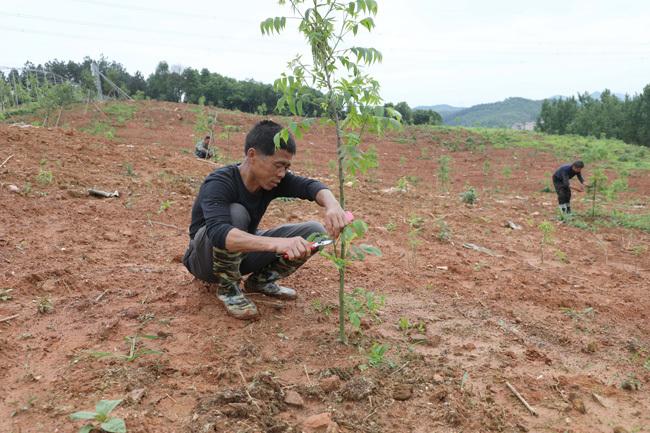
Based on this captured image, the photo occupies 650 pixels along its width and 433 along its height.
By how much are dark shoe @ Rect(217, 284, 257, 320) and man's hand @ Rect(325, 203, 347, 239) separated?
0.72 metres

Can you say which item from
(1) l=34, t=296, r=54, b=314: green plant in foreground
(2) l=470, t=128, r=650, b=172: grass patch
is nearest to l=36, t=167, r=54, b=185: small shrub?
(1) l=34, t=296, r=54, b=314: green plant in foreground

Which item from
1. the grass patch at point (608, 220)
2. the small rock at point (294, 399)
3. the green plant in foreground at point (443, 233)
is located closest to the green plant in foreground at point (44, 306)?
the small rock at point (294, 399)

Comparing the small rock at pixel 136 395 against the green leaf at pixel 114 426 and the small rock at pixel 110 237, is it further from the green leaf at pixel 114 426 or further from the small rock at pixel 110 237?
the small rock at pixel 110 237

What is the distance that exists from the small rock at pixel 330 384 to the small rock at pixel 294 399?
130 millimetres

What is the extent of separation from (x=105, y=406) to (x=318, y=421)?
0.80 metres

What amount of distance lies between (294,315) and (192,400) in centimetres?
97

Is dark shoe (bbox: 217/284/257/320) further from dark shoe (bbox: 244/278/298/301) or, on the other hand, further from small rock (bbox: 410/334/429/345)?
small rock (bbox: 410/334/429/345)

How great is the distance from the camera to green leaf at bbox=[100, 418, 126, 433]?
1686 millimetres

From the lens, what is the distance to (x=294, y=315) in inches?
114

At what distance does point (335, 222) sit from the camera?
2.32 m

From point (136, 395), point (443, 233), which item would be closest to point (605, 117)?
point (443, 233)

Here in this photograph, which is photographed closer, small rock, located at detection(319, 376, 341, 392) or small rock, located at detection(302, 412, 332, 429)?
small rock, located at detection(302, 412, 332, 429)

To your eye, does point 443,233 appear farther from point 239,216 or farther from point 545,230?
point 239,216

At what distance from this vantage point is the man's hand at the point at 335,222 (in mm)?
2318
